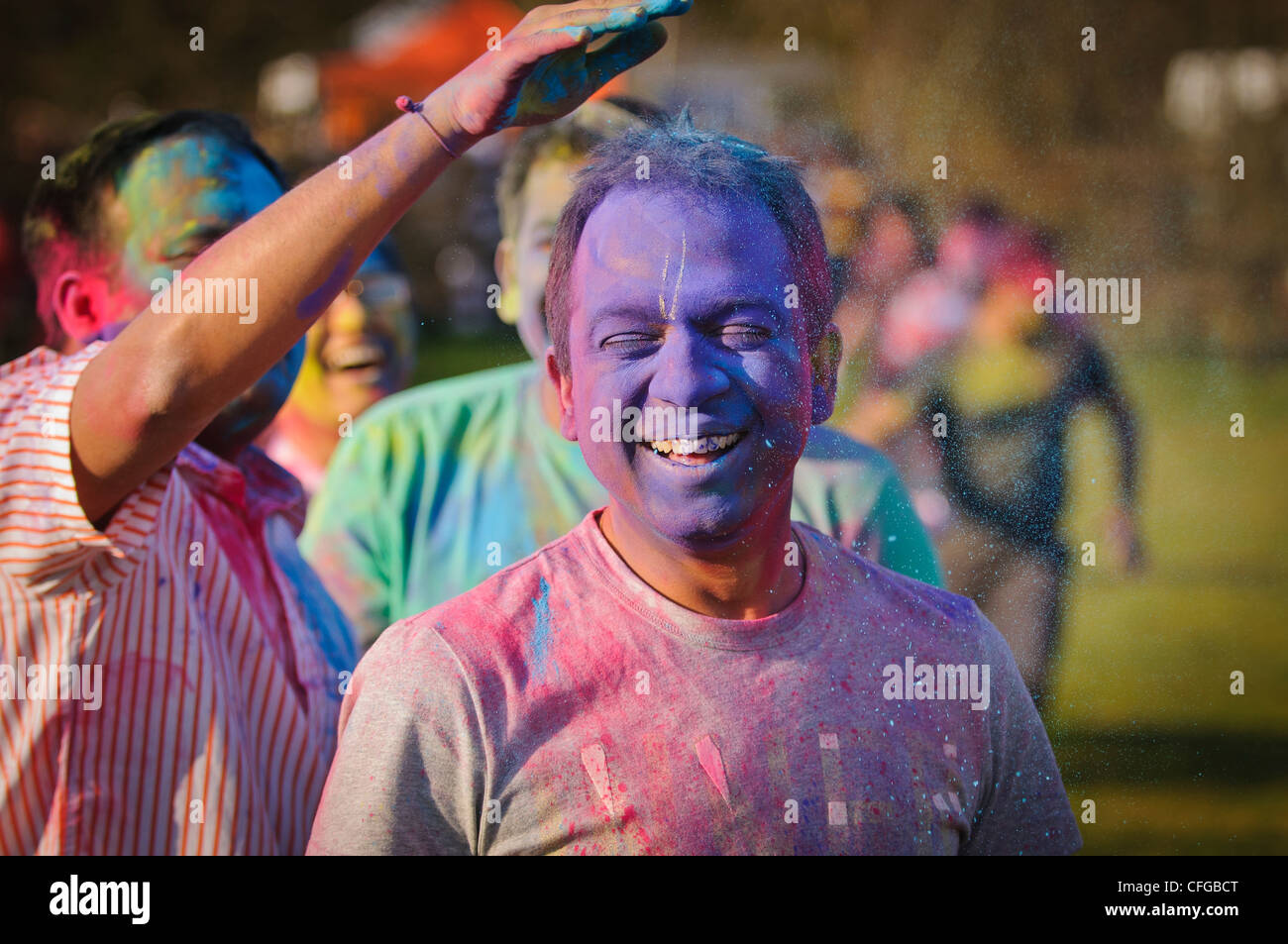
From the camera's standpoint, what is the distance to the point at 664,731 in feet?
5.33

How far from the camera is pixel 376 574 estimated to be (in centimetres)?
239

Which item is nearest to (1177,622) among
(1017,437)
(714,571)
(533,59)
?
(1017,437)

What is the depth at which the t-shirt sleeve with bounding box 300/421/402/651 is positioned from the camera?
2.37 meters

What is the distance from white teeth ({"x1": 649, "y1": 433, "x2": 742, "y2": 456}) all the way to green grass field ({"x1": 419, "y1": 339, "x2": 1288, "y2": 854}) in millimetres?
789

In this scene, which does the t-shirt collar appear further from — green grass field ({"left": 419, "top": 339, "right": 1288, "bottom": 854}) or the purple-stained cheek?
green grass field ({"left": 419, "top": 339, "right": 1288, "bottom": 854})

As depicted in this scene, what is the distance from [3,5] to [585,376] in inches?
63.4

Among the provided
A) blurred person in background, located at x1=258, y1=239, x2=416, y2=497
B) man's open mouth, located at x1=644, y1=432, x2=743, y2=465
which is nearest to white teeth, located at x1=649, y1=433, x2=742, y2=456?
man's open mouth, located at x1=644, y1=432, x2=743, y2=465

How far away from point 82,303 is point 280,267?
0.75 meters

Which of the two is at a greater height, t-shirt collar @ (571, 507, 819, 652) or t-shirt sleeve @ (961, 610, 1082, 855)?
t-shirt collar @ (571, 507, 819, 652)

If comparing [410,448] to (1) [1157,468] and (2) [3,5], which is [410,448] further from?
(1) [1157,468]

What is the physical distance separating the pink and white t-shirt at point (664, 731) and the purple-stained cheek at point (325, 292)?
1.40 feet

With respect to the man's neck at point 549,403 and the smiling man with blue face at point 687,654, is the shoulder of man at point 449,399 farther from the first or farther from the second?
the smiling man with blue face at point 687,654

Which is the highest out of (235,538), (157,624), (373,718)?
(235,538)

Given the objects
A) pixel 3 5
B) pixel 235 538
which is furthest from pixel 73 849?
pixel 3 5
